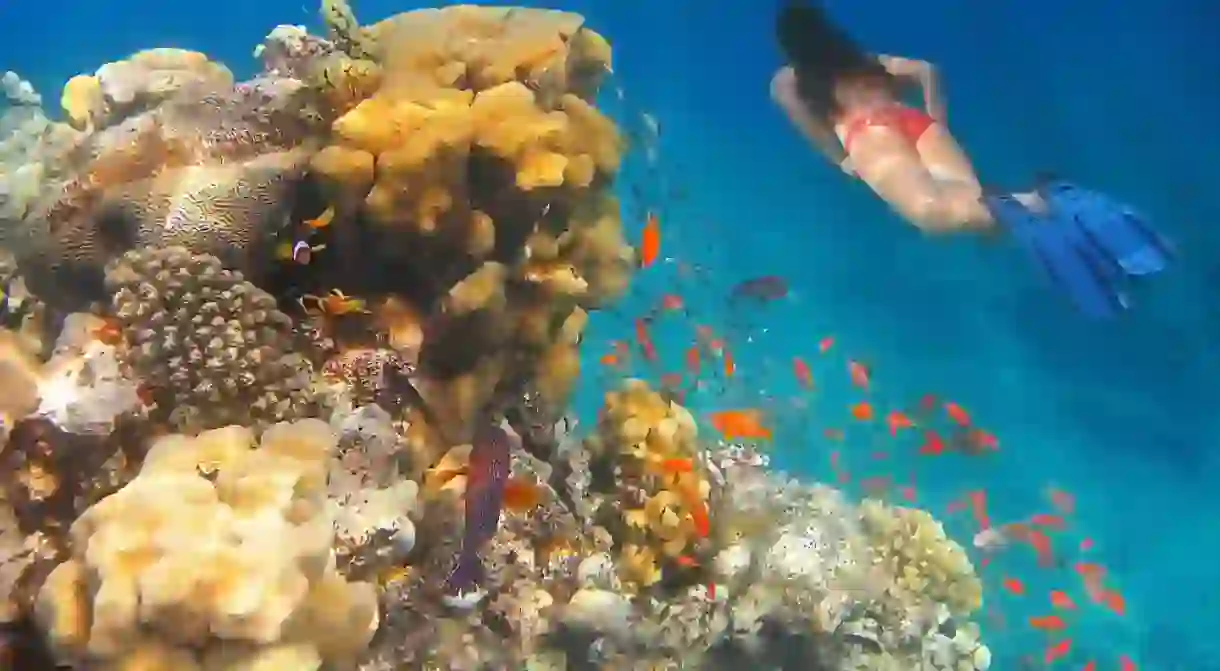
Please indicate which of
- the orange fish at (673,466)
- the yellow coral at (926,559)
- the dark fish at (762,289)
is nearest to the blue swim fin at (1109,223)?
the orange fish at (673,466)

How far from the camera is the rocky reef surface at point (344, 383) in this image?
220cm

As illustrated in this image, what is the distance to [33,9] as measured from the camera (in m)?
22.5

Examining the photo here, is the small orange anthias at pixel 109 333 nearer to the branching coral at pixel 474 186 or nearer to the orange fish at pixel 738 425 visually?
the branching coral at pixel 474 186

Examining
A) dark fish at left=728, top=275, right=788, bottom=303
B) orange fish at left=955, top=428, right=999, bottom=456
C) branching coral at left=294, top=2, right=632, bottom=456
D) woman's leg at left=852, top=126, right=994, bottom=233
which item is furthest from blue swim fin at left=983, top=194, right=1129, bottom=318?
orange fish at left=955, top=428, right=999, bottom=456

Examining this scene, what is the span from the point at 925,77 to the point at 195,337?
228cm

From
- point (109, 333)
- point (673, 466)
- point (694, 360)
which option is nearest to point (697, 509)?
point (673, 466)

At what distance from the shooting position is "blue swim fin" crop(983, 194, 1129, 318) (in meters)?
2.84

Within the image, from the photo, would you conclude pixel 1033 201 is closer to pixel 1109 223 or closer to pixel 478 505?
pixel 1109 223

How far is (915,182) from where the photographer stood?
2629 mm

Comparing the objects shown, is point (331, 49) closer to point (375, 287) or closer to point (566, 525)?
point (375, 287)

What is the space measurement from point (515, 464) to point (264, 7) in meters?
22.1

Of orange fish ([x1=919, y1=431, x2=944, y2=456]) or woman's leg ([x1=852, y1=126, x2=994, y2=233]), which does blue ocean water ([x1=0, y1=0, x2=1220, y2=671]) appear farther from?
woman's leg ([x1=852, y1=126, x2=994, y2=233])

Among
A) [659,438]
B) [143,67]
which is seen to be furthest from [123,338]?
[659,438]

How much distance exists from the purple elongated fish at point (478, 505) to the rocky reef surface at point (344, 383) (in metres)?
0.01
